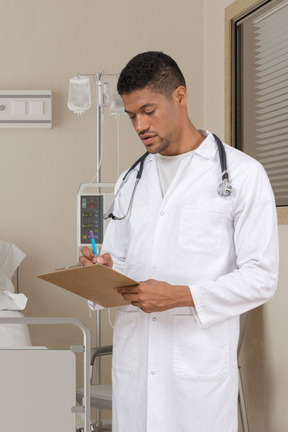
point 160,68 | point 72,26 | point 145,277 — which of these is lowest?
point 145,277

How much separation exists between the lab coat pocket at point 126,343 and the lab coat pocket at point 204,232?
0.24 m

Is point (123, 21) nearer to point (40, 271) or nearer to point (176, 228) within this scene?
point (40, 271)

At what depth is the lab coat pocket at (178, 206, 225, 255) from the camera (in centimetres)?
183

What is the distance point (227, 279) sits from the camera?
5.78ft

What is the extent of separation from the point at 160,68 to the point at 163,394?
839 millimetres

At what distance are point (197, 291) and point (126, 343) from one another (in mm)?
272

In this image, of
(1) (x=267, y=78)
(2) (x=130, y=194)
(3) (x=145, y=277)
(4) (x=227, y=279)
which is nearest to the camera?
(4) (x=227, y=279)

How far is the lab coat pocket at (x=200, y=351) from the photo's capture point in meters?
1.79

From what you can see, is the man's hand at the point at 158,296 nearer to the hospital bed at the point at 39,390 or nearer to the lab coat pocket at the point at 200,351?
the lab coat pocket at the point at 200,351

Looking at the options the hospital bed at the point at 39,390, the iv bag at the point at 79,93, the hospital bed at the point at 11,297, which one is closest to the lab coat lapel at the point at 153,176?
the hospital bed at the point at 39,390

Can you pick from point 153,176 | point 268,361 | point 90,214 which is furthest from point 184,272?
point 90,214

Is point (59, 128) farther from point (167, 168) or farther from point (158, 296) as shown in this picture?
point (158, 296)

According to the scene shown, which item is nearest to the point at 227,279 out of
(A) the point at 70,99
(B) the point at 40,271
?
(A) the point at 70,99

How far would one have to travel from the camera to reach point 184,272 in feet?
6.05
